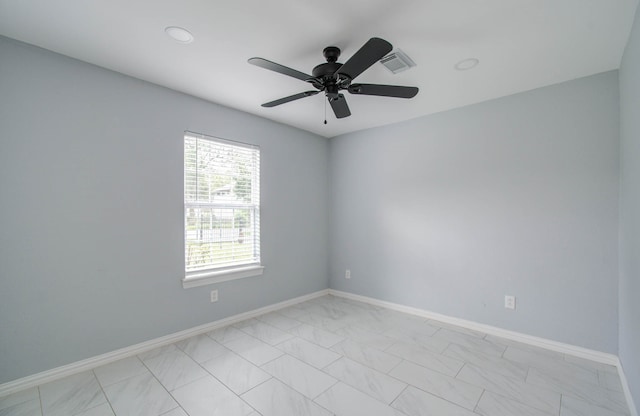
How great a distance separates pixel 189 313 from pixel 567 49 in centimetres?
406

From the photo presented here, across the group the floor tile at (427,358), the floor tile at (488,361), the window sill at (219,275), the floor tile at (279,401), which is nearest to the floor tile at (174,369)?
the floor tile at (279,401)

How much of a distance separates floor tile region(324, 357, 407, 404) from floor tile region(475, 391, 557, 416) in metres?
0.51

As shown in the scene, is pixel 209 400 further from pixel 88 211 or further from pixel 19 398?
pixel 88 211

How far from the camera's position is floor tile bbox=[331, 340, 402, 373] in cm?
240

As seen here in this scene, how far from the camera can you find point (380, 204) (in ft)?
13.2

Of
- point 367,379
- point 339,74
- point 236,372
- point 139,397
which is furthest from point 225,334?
point 339,74

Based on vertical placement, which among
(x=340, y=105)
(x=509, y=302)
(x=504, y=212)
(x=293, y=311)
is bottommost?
(x=293, y=311)

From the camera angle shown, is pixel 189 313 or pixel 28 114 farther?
pixel 189 313

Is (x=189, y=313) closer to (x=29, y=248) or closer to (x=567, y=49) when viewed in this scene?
(x=29, y=248)

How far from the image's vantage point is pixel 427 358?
8.27ft

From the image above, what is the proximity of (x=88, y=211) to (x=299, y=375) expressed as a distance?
7.20 ft

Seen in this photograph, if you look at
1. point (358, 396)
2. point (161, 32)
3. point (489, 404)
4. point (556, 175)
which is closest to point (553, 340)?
point (489, 404)

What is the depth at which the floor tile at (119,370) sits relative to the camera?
218 cm

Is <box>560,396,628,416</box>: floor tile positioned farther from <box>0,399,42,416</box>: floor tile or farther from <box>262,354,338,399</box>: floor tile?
<box>0,399,42,416</box>: floor tile
